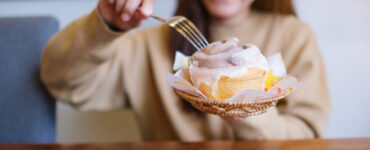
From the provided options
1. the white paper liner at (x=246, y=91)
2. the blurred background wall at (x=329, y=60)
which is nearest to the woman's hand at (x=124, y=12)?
the white paper liner at (x=246, y=91)

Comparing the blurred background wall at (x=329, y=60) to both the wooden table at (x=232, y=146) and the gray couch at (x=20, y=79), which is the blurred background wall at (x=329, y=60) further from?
the wooden table at (x=232, y=146)

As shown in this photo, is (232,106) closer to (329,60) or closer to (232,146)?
(232,146)

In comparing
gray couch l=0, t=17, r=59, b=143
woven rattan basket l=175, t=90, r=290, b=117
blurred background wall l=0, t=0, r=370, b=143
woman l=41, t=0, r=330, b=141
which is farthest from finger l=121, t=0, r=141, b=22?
blurred background wall l=0, t=0, r=370, b=143

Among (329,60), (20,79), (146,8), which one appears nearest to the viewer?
(146,8)

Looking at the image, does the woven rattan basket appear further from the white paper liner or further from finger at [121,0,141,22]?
finger at [121,0,141,22]

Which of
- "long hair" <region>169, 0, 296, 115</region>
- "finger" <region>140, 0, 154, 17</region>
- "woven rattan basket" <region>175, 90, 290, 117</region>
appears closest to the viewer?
"woven rattan basket" <region>175, 90, 290, 117</region>

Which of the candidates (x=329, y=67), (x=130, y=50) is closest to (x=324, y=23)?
(x=329, y=67)

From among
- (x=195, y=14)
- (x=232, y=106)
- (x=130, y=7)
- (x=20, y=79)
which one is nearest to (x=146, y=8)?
(x=130, y=7)
